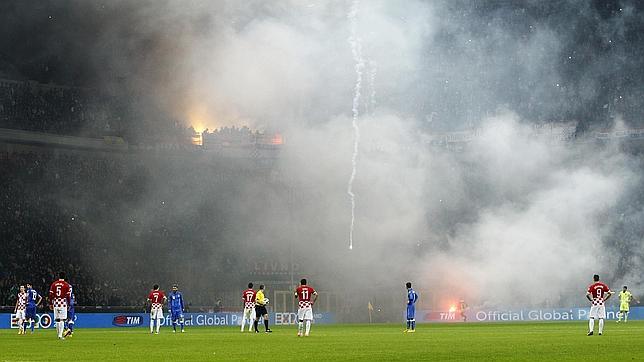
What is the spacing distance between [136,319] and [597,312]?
85.7 feet

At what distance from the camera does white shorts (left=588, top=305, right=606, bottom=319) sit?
32147mm

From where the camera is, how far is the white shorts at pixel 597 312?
32.1 meters

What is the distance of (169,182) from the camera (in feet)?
220

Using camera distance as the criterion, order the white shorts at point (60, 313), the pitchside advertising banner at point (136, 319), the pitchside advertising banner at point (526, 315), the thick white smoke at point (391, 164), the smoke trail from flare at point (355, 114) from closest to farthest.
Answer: the white shorts at point (60, 313)
the pitchside advertising banner at point (136, 319)
the pitchside advertising banner at point (526, 315)
the thick white smoke at point (391, 164)
the smoke trail from flare at point (355, 114)

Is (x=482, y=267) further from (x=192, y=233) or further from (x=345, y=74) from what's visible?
(x=192, y=233)

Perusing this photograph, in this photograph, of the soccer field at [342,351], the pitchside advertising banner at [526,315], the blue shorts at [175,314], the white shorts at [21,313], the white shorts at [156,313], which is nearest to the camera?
the soccer field at [342,351]

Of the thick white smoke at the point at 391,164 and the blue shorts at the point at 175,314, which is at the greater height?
the thick white smoke at the point at 391,164

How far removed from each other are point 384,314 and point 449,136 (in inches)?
615

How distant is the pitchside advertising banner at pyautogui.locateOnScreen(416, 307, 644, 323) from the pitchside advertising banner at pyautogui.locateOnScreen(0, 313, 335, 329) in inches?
288

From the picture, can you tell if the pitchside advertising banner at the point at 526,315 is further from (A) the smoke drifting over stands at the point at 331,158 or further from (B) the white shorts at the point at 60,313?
(B) the white shorts at the point at 60,313

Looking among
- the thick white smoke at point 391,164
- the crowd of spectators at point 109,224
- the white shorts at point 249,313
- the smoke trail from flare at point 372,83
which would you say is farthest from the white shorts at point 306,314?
the smoke trail from flare at point 372,83

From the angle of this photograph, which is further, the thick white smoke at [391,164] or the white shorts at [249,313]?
the thick white smoke at [391,164]

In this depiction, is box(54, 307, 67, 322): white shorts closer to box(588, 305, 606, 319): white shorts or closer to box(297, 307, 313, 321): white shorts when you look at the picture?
box(297, 307, 313, 321): white shorts

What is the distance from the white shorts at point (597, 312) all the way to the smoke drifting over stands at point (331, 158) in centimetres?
2589
